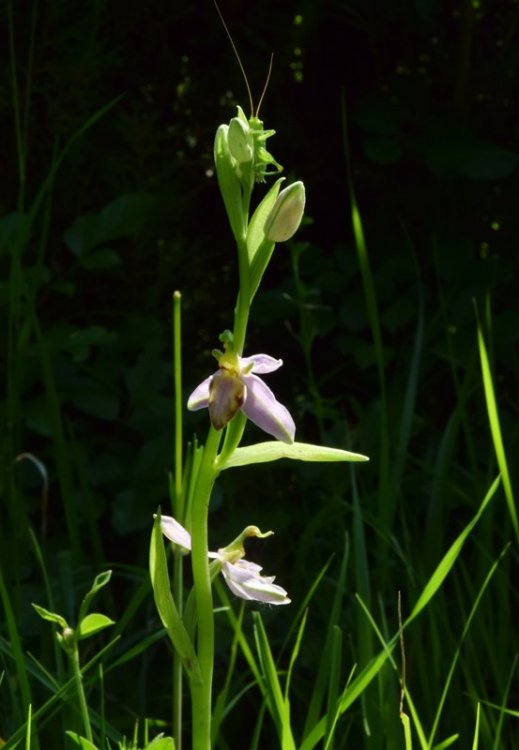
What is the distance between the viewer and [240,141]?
0.85 meters

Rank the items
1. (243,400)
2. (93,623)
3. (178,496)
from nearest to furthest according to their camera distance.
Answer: (243,400)
(93,623)
(178,496)

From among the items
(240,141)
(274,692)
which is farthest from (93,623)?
(240,141)

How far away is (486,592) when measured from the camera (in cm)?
150

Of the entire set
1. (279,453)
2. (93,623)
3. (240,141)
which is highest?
(240,141)

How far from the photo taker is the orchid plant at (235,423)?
2.73 feet

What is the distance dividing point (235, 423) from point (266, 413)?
0.15ft

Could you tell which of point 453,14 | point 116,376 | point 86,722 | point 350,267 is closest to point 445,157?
point 350,267

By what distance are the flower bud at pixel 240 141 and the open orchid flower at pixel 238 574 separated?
0.28m

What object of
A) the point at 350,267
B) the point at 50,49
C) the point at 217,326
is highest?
the point at 50,49

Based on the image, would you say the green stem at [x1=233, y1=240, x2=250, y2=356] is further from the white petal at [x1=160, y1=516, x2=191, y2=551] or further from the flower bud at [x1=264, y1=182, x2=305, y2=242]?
the white petal at [x1=160, y1=516, x2=191, y2=551]

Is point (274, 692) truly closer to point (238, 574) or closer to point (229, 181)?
point (238, 574)

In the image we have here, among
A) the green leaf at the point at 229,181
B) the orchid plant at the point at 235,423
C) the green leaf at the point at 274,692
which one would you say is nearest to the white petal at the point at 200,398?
the orchid plant at the point at 235,423

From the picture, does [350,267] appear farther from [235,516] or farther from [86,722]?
[86,722]

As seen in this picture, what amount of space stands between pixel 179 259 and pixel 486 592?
0.95 meters
